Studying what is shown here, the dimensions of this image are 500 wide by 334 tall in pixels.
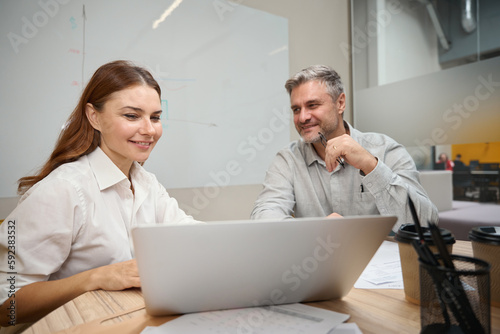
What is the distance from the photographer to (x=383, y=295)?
0.70 metres

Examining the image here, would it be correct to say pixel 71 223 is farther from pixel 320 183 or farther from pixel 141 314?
pixel 320 183

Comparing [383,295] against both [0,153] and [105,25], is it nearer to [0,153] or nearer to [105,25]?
[0,153]

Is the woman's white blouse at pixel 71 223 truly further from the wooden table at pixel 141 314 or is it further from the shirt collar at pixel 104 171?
the wooden table at pixel 141 314

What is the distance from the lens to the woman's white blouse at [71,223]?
0.88 metres

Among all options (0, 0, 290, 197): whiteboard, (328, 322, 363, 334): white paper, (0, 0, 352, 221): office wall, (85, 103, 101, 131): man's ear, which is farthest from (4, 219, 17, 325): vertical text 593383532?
(0, 0, 352, 221): office wall

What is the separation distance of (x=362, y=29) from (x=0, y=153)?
9.60 ft

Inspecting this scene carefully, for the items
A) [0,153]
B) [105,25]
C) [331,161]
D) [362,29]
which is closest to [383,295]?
[331,161]

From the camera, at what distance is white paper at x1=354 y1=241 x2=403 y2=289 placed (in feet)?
2.48
